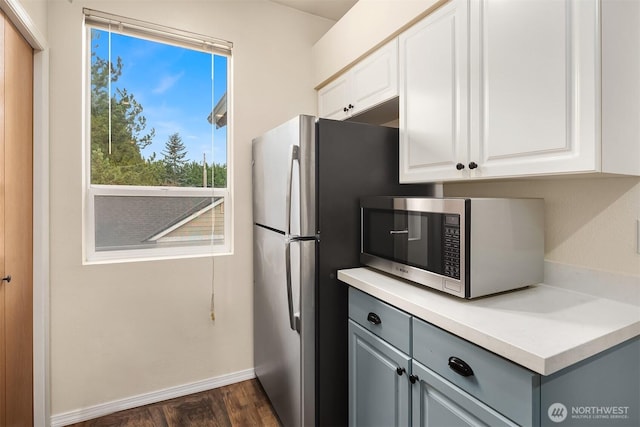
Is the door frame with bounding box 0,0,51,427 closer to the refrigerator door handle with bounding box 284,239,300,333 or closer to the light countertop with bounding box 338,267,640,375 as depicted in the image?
the refrigerator door handle with bounding box 284,239,300,333

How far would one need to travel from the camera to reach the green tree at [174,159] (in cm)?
214

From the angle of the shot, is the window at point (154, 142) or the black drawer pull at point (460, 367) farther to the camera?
the window at point (154, 142)

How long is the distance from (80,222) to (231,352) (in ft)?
4.06

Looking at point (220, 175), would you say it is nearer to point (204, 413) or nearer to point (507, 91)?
point (204, 413)

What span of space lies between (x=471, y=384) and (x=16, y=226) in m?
1.96

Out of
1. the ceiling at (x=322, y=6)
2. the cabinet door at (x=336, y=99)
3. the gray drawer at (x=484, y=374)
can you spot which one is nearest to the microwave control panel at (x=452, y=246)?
the gray drawer at (x=484, y=374)

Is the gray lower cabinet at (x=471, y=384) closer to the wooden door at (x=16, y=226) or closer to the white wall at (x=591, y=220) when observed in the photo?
the white wall at (x=591, y=220)

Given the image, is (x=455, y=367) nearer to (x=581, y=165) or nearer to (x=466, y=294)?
(x=466, y=294)

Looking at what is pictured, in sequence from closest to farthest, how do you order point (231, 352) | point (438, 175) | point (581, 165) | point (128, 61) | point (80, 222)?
point (581, 165) → point (438, 175) → point (80, 222) → point (128, 61) → point (231, 352)

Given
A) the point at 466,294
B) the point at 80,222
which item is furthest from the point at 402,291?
the point at 80,222

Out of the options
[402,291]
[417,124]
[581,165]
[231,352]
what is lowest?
[231,352]

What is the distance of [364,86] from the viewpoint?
1945mm

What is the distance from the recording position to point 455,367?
99 centimetres

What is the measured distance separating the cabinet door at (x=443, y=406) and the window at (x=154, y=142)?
157cm
